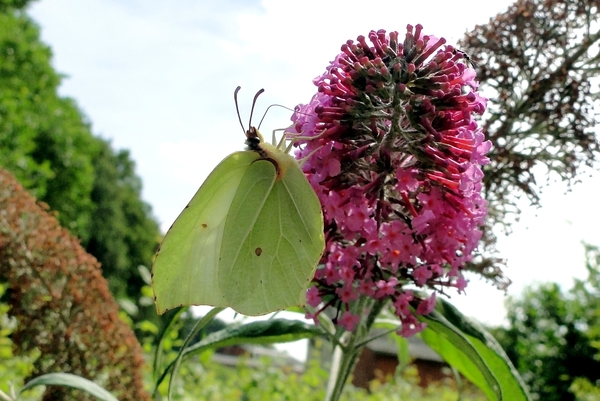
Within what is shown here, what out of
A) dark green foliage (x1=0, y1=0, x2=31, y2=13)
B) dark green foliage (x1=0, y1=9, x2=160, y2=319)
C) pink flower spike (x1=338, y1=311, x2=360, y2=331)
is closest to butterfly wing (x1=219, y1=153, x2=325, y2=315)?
pink flower spike (x1=338, y1=311, x2=360, y2=331)

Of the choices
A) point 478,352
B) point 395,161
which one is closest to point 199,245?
point 395,161

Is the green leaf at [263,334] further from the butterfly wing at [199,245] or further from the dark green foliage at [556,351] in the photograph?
the dark green foliage at [556,351]

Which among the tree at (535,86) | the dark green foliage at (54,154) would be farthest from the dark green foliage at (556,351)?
the dark green foliage at (54,154)

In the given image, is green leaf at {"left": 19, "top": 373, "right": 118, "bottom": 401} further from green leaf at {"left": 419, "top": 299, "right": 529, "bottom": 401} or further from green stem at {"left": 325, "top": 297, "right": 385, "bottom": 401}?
green leaf at {"left": 419, "top": 299, "right": 529, "bottom": 401}

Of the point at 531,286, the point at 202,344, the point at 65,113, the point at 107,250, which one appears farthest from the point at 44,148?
the point at 202,344

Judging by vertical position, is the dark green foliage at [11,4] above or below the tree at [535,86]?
above

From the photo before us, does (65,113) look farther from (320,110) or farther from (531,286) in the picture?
(320,110)
